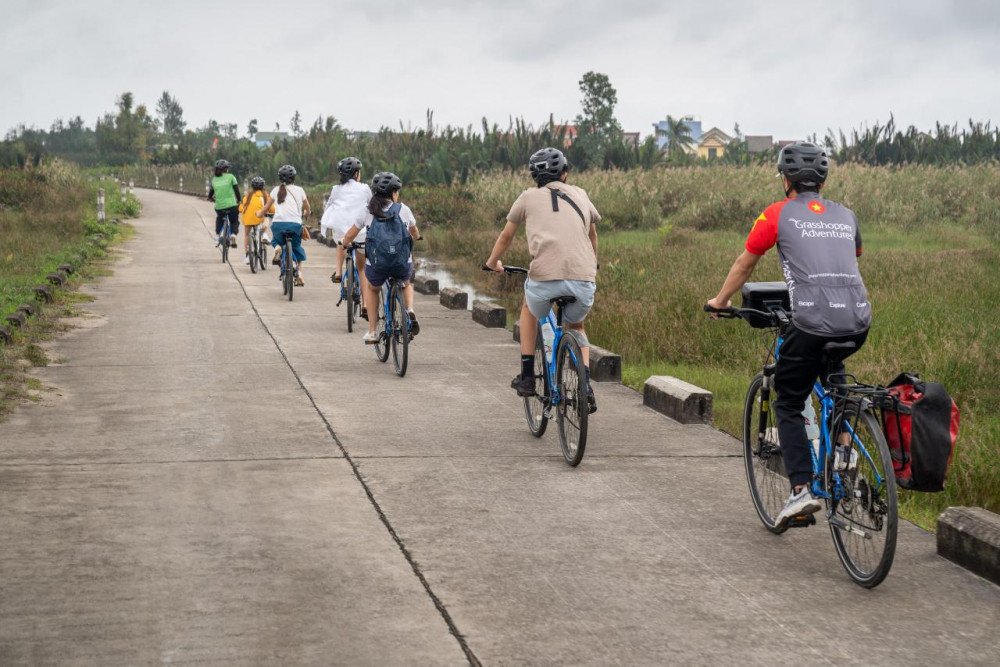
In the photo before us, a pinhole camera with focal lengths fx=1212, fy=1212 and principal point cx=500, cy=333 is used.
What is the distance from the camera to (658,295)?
14.4 meters

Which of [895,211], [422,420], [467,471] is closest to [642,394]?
[422,420]

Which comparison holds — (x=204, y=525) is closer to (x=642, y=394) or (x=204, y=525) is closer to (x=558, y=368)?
(x=558, y=368)

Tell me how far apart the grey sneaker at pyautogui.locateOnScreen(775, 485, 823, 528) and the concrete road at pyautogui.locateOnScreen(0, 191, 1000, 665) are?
0.21 meters

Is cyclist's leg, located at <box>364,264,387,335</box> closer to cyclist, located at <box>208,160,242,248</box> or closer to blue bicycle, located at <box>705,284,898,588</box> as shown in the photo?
blue bicycle, located at <box>705,284,898,588</box>

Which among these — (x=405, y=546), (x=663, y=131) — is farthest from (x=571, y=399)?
(x=663, y=131)

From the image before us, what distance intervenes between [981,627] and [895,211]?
25422 mm

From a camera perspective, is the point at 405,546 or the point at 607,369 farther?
the point at 607,369

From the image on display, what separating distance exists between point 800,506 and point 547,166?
317cm

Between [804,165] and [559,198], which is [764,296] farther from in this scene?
[559,198]

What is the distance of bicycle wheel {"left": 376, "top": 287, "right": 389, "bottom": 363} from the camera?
1153cm

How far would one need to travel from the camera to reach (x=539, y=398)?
814cm

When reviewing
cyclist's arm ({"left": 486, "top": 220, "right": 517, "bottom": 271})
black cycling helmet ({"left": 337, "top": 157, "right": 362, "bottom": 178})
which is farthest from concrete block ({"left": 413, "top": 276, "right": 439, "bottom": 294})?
cyclist's arm ({"left": 486, "top": 220, "right": 517, "bottom": 271})

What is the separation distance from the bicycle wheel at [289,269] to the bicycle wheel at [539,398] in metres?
8.95

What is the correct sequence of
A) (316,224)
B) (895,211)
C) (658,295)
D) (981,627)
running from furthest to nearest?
(316,224)
(895,211)
(658,295)
(981,627)
